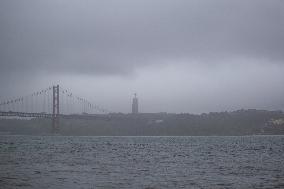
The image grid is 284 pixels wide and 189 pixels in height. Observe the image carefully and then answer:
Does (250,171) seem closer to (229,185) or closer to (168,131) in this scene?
(229,185)

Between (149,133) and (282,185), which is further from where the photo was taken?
(149,133)

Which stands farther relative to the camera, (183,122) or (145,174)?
(183,122)

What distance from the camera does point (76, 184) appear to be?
24406mm

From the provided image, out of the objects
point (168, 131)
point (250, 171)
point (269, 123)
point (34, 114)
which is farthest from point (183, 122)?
point (250, 171)

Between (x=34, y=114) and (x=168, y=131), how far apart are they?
7480cm

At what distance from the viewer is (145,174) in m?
30.3

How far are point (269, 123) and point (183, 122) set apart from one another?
44.1 metres

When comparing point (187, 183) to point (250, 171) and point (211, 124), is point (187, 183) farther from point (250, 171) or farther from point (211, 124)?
point (211, 124)

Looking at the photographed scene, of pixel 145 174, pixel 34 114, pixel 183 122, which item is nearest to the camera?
pixel 145 174

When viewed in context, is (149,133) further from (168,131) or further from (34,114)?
(34,114)

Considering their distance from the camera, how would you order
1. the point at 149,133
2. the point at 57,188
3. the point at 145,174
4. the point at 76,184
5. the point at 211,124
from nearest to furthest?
the point at 57,188 → the point at 76,184 → the point at 145,174 → the point at 149,133 → the point at 211,124

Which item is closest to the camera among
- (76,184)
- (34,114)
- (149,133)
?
(76,184)

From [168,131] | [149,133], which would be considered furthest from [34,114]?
[168,131]

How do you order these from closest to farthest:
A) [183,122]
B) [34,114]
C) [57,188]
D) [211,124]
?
[57,188] → [34,114] → [183,122] → [211,124]
